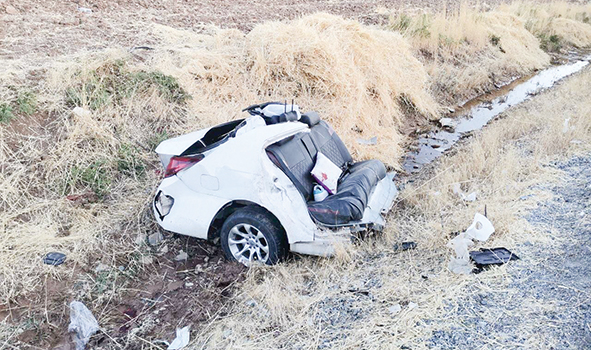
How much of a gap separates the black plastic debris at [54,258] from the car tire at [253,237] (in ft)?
5.59

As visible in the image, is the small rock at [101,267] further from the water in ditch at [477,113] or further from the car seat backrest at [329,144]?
the water in ditch at [477,113]

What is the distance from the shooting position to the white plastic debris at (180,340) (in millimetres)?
3803

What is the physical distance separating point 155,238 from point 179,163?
110cm

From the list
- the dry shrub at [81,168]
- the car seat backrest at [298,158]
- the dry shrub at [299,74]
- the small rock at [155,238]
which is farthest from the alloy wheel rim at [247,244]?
the dry shrub at [299,74]

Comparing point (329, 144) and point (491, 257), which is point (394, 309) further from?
point (329, 144)

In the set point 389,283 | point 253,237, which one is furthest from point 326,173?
point 389,283

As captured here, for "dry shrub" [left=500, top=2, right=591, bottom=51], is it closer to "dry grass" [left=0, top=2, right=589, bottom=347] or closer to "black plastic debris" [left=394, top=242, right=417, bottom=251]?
"dry grass" [left=0, top=2, right=589, bottom=347]

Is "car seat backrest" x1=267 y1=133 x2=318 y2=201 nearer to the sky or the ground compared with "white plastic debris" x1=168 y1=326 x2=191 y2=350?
nearer to the sky

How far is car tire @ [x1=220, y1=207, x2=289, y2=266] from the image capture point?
14.5ft

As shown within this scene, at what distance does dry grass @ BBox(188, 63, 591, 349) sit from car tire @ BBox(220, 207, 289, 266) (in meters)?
0.15

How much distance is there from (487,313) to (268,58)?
254 inches

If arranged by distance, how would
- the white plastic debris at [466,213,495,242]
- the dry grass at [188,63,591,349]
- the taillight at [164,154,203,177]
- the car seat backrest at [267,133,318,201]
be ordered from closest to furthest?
the dry grass at [188,63,591,349], the white plastic debris at [466,213,495,242], the car seat backrest at [267,133,318,201], the taillight at [164,154,203,177]

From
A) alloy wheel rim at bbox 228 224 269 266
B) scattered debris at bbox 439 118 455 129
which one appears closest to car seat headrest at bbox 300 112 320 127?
alloy wheel rim at bbox 228 224 269 266

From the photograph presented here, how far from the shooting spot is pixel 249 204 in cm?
453
